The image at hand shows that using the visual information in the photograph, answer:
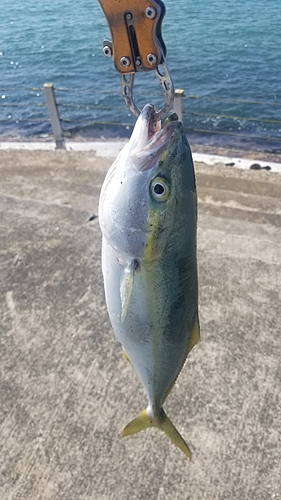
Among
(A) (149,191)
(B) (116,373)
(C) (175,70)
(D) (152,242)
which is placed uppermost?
(A) (149,191)

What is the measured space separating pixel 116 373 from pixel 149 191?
2.48m

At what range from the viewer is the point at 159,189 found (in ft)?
7.04

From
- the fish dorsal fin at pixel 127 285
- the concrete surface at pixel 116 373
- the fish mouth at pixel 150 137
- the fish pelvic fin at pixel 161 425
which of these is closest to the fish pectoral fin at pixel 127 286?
the fish dorsal fin at pixel 127 285

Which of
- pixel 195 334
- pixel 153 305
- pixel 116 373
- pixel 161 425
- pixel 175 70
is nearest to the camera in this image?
pixel 153 305

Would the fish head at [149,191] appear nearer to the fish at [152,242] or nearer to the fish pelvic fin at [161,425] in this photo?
the fish at [152,242]

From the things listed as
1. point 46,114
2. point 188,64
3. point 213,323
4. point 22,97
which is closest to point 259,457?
point 213,323

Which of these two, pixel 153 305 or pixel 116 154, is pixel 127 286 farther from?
pixel 116 154

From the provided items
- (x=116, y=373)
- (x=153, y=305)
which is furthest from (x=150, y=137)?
(x=116, y=373)

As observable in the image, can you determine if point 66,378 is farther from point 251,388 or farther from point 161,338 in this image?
point 161,338

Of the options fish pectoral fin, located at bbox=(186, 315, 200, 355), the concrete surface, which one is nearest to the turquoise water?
the concrete surface

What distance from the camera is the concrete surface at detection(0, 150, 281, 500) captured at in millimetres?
3473

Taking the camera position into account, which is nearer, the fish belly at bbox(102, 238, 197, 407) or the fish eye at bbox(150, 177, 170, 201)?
the fish eye at bbox(150, 177, 170, 201)

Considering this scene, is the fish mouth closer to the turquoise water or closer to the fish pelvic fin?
the fish pelvic fin

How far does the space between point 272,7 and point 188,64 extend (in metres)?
11.7
